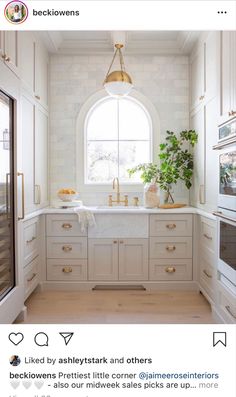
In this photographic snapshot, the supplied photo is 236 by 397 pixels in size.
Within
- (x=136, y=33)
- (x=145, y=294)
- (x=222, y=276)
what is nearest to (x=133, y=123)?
(x=136, y=33)

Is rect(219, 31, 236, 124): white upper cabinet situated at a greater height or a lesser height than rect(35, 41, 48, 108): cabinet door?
lesser

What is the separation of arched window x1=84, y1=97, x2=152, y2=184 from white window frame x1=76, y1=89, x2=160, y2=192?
0.17ft

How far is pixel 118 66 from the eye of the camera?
3180 millimetres

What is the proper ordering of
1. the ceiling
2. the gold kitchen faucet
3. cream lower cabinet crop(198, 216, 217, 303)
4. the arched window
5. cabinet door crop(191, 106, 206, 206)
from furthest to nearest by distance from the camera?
1. the arched window
2. the gold kitchen faucet
3. the ceiling
4. cabinet door crop(191, 106, 206, 206)
5. cream lower cabinet crop(198, 216, 217, 303)

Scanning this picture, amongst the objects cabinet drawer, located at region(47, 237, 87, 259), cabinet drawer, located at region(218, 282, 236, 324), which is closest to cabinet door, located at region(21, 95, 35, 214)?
cabinet drawer, located at region(47, 237, 87, 259)

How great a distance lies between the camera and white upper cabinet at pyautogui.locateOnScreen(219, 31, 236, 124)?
5.57 feet

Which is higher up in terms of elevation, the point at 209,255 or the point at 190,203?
the point at 190,203

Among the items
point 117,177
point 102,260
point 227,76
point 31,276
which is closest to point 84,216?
point 102,260

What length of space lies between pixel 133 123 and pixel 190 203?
101 cm
